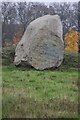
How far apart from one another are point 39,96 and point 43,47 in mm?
7241

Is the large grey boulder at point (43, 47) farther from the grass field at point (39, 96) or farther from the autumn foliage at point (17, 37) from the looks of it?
the autumn foliage at point (17, 37)

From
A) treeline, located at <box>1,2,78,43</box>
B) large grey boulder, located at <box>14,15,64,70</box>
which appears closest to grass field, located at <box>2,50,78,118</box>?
large grey boulder, located at <box>14,15,64,70</box>

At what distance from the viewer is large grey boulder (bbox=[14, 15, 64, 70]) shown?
16000 mm

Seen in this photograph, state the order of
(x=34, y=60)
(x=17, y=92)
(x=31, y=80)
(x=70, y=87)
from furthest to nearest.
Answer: (x=34, y=60), (x=31, y=80), (x=70, y=87), (x=17, y=92)

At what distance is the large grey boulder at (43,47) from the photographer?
630 inches

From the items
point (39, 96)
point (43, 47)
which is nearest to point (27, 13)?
point (43, 47)

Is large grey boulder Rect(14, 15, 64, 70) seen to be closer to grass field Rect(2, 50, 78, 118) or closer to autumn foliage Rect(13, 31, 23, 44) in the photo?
grass field Rect(2, 50, 78, 118)

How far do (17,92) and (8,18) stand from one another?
39513 millimetres

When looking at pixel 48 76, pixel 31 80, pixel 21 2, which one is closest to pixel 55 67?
pixel 48 76

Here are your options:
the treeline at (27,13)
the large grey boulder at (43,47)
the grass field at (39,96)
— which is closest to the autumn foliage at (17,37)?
the treeline at (27,13)

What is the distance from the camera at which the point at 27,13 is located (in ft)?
161

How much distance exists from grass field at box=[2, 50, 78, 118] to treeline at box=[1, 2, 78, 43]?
34387 mm

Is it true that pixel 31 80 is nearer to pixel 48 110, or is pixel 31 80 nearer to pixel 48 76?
pixel 48 76

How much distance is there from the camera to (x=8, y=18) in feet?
157
